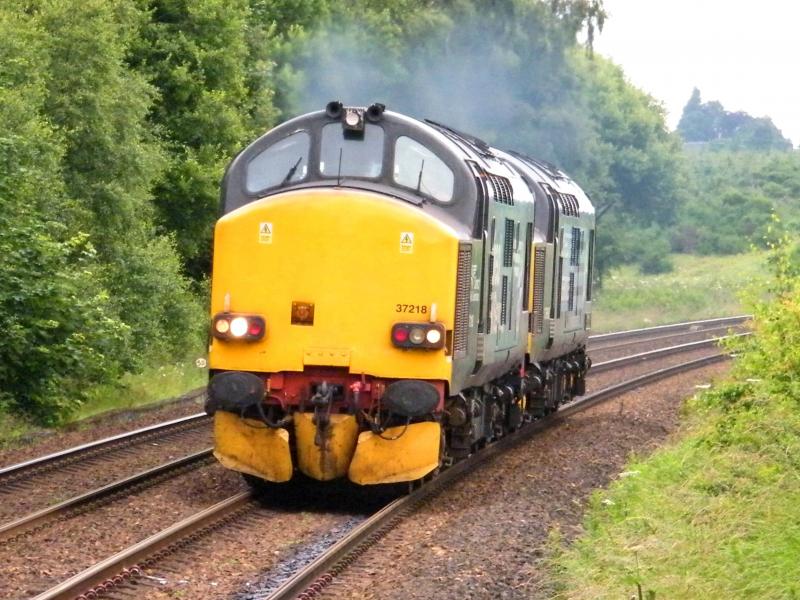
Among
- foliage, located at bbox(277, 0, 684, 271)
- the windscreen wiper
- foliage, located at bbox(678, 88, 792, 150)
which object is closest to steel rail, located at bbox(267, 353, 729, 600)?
the windscreen wiper

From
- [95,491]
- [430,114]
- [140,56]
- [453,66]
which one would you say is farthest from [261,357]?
[453,66]

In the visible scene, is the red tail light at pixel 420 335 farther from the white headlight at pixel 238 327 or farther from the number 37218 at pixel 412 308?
the white headlight at pixel 238 327

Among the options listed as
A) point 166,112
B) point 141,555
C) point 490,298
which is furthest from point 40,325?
point 166,112

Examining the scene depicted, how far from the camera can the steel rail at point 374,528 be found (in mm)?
8570

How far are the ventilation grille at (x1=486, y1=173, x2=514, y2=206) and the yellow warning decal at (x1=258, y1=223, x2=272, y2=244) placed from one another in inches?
80.8

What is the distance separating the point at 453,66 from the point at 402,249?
26.1 meters

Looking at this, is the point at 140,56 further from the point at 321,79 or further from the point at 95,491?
the point at 95,491

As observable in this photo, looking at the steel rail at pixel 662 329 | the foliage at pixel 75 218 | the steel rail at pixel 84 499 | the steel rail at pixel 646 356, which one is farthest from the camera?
the steel rail at pixel 662 329

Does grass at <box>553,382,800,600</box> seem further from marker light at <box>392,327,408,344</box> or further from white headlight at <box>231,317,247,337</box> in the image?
white headlight at <box>231,317,247,337</box>

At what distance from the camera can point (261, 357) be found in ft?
37.2

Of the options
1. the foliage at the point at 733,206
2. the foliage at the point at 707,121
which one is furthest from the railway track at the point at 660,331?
the foliage at the point at 707,121

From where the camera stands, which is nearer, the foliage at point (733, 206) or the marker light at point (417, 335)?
the marker light at point (417, 335)

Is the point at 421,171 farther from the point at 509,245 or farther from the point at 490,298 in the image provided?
the point at 509,245

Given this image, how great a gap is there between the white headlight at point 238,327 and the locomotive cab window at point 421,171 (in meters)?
1.72
